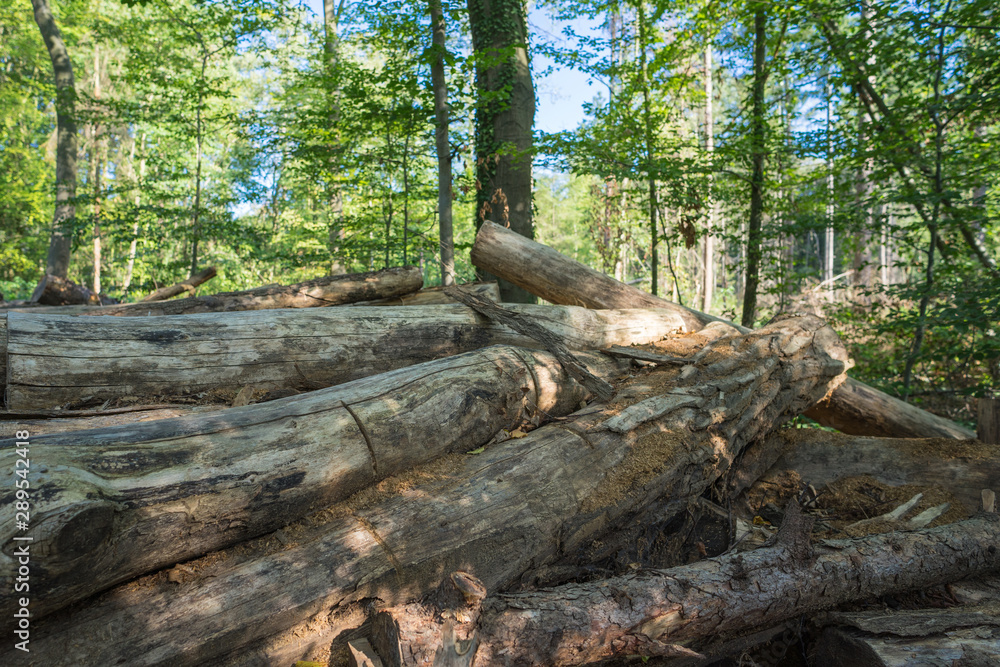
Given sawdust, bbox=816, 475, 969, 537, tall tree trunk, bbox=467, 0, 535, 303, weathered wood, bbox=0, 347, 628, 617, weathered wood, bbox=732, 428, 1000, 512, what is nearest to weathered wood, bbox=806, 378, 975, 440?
weathered wood, bbox=732, 428, 1000, 512

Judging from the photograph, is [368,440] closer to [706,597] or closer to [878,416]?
[706,597]

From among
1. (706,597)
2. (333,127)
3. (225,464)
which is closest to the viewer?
(225,464)

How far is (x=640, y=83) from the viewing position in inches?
302

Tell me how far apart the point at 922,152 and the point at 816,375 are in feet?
11.1

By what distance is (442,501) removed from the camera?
2355mm

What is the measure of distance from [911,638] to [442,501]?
202 cm

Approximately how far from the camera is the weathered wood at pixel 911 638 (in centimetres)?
204

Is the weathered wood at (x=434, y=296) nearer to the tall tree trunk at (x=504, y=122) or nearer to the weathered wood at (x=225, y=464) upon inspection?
the weathered wood at (x=225, y=464)

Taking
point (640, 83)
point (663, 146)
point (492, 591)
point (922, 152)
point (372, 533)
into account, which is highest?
point (640, 83)

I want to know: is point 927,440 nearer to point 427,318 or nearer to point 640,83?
point 427,318

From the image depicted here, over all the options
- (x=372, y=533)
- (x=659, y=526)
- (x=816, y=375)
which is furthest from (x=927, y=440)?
(x=372, y=533)

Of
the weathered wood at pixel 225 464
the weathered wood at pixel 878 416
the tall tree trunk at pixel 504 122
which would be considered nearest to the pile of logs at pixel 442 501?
the weathered wood at pixel 225 464

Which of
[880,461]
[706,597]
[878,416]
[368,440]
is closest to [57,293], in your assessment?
[368,440]

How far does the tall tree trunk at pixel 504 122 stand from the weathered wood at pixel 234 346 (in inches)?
142
